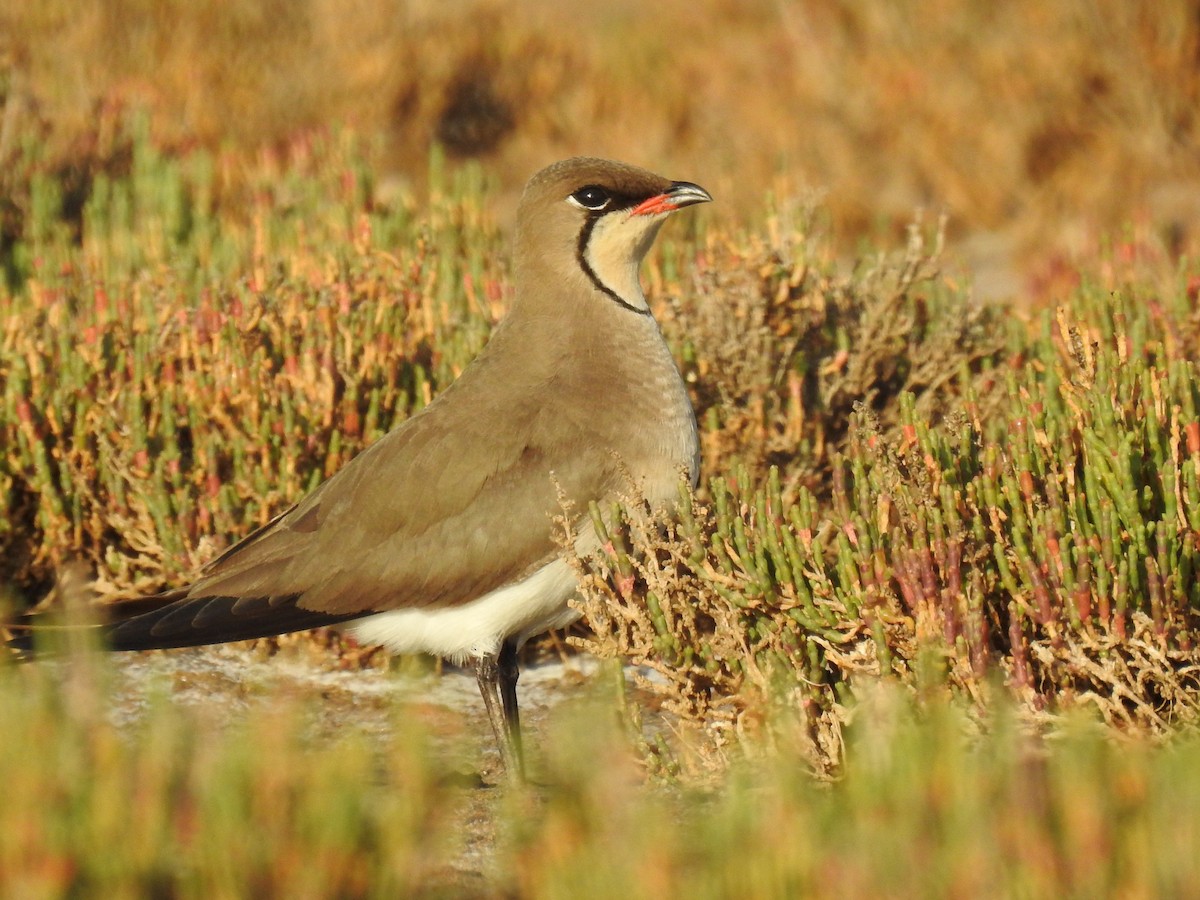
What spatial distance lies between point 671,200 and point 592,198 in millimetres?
224

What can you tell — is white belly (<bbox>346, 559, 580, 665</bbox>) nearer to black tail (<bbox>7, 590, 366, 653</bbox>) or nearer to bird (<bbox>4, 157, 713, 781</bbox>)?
bird (<bbox>4, 157, 713, 781</bbox>)

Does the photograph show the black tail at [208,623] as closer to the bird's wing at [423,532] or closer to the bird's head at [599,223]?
the bird's wing at [423,532]

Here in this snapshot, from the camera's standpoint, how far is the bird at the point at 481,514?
170 inches

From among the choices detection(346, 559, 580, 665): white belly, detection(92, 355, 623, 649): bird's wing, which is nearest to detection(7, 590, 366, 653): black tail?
detection(92, 355, 623, 649): bird's wing

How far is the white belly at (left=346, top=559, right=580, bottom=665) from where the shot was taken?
14.2ft

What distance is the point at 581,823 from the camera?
2.92m

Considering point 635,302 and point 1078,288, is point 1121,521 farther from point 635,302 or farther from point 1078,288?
point 1078,288

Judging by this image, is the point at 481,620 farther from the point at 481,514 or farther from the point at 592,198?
the point at 592,198

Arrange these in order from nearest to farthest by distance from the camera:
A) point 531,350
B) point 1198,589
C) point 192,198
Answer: point 1198,589 < point 531,350 < point 192,198

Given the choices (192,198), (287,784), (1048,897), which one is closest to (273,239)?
(192,198)

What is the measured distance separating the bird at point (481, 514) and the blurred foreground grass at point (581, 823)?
1.33 m

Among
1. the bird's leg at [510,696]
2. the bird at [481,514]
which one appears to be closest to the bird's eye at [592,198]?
the bird at [481,514]

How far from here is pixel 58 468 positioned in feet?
18.9

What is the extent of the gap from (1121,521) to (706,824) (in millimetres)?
1593
